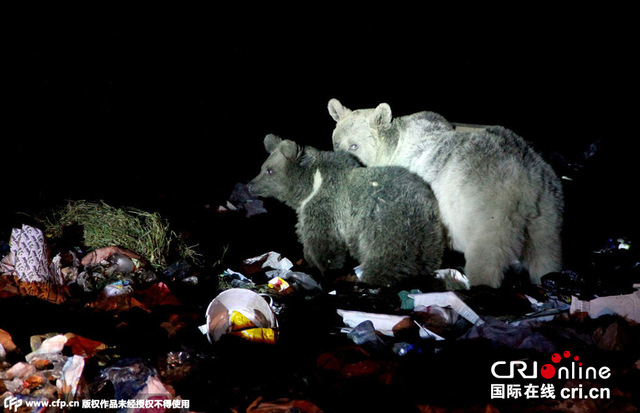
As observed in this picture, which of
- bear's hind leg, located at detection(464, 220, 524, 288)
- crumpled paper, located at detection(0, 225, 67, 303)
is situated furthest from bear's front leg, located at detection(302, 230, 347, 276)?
crumpled paper, located at detection(0, 225, 67, 303)

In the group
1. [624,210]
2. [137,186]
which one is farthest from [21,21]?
[624,210]

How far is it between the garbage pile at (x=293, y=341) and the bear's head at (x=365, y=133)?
5.66 feet

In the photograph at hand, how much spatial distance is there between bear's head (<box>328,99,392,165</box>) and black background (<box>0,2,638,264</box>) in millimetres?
1807

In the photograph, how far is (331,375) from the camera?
88.1 inches

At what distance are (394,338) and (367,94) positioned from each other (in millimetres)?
5335

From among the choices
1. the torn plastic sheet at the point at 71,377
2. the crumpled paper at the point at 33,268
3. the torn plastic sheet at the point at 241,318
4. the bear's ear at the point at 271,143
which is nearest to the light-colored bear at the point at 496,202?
the bear's ear at the point at 271,143

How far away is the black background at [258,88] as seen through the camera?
4.93 m

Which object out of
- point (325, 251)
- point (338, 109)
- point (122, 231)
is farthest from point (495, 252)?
point (122, 231)

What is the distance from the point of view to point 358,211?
3818mm

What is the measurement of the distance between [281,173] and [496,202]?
191 centimetres

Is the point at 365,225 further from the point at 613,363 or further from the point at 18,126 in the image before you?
the point at 18,126

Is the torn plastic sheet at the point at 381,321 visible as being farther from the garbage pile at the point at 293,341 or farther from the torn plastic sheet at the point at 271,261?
the torn plastic sheet at the point at 271,261

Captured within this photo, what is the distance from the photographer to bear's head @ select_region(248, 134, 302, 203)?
407 centimetres

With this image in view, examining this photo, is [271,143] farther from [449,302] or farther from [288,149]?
[449,302]
